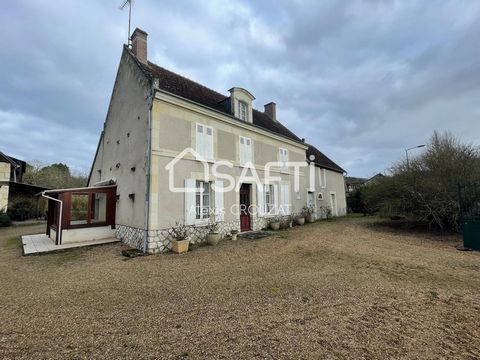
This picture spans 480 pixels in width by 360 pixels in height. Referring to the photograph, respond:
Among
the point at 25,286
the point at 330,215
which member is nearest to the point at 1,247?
the point at 25,286

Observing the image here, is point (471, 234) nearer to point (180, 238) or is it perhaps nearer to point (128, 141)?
point (180, 238)

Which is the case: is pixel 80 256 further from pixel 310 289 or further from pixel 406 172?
pixel 406 172

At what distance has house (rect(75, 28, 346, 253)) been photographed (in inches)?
323

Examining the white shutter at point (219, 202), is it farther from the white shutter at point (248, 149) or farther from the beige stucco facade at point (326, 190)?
the beige stucco facade at point (326, 190)

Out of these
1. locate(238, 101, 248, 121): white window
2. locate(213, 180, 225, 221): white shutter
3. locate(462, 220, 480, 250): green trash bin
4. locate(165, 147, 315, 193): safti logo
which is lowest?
locate(462, 220, 480, 250): green trash bin

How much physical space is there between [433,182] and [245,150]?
7.83 m

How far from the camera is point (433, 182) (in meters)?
9.70

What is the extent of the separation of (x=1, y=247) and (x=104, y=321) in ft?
29.5

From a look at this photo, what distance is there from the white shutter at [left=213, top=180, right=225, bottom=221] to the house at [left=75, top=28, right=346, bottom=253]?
0.04 meters

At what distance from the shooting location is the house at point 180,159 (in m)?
8.20

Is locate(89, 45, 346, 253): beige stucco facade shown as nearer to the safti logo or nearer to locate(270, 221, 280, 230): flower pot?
the safti logo

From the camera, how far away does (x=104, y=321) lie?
3.33 metres

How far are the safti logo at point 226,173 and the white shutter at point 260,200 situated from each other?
149 mm

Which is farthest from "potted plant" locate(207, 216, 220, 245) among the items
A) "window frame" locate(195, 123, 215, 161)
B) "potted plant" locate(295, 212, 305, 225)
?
"potted plant" locate(295, 212, 305, 225)
